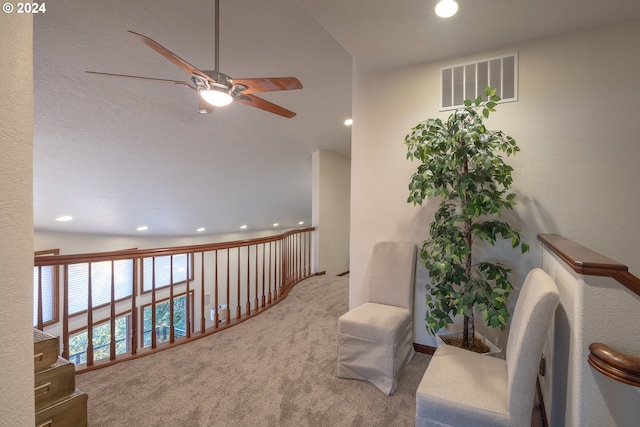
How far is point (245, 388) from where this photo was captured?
199 cm

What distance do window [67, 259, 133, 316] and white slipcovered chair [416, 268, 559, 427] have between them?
6.46 meters

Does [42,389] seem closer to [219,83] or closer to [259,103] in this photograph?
[219,83]

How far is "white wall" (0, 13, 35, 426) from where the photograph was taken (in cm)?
64

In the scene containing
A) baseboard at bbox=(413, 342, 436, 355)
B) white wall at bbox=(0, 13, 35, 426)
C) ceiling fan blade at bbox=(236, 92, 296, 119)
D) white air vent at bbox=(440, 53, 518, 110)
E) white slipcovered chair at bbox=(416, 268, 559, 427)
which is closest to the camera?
white wall at bbox=(0, 13, 35, 426)

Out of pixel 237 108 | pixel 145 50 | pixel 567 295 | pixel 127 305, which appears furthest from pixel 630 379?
pixel 127 305

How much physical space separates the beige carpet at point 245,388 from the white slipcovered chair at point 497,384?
47cm

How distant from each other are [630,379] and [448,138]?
1.47 m

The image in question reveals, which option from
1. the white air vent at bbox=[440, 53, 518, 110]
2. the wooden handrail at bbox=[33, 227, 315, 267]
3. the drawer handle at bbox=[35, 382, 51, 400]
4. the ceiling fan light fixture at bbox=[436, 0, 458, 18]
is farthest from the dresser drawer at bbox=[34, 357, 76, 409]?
the white air vent at bbox=[440, 53, 518, 110]

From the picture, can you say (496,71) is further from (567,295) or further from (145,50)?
(145,50)

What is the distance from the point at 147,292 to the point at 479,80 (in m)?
8.83

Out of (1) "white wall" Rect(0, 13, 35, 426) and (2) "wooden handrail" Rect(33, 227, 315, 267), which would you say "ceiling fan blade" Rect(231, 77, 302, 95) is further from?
(2) "wooden handrail" Rect(33, 227, 315, 267)

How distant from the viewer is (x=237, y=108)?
11.4ft

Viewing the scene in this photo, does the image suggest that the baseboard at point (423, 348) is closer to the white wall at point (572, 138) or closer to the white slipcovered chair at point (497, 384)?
the white wall at point (572, 138)

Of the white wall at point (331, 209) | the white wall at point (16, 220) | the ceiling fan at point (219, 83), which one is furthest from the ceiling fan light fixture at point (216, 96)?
the white wall at point (331, 209)
